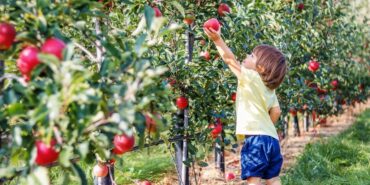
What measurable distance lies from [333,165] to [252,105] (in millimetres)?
2299

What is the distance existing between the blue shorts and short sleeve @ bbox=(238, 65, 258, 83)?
322 millimetres

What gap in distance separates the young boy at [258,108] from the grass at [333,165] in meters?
1.44

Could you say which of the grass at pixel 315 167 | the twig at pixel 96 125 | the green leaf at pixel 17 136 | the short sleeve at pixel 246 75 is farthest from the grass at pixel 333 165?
the green leaf at pixel 17 136

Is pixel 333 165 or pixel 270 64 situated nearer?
pixel 270 64

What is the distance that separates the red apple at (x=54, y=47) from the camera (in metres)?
1.27

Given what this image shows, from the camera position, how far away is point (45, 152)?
4.18 ft

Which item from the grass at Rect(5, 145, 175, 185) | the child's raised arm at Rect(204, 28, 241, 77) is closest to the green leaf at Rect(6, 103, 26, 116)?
the child's raised arm at Rect(204, 28, 241, 77)

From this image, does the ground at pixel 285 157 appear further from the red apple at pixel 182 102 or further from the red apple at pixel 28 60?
the red apple at pixel 28 60

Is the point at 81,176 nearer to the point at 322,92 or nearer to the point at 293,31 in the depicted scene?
the point at 293,31

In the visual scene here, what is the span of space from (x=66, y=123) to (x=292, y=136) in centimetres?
673

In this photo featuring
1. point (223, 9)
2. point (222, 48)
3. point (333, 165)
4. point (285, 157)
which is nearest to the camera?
point (222, 48)

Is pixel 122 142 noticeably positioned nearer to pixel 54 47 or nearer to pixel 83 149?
pixel 83 149

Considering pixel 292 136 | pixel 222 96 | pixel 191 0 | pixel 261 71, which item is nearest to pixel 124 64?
pixel 261 71

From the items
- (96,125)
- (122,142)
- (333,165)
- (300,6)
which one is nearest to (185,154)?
(122,142)
